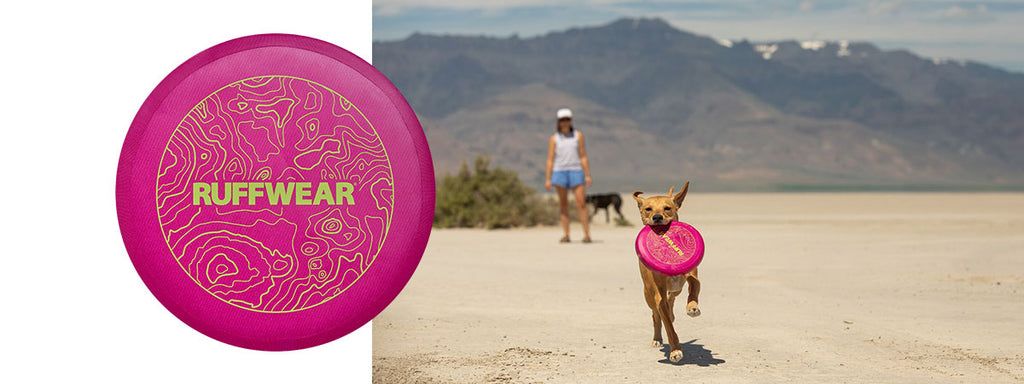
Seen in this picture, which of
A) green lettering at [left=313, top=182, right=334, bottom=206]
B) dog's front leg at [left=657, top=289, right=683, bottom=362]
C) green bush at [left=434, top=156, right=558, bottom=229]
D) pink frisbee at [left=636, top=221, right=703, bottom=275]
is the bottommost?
dog's front leg at [left=657, top=289, right=683, bottom=362]

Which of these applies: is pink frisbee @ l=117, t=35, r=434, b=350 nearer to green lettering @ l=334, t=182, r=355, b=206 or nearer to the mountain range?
green lettering @ l=334, t=182, r=355, b=206

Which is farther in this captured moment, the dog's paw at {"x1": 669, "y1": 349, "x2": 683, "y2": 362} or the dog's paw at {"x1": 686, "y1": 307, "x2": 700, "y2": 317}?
the dog's paw at {"x1": 669, "y1": 349, "x2": 683, "y2": 362}

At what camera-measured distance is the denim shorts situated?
612 inches

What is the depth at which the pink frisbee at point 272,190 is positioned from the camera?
5.80 meters

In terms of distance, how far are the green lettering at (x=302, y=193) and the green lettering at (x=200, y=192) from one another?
0.41 metres

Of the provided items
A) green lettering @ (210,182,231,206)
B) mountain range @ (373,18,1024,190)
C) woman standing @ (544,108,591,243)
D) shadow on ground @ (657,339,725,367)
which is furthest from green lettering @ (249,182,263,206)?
mountain range @ (373,18,1024,190)

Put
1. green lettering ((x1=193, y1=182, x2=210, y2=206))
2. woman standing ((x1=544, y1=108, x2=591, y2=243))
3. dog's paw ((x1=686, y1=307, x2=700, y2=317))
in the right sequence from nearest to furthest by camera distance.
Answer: green lettering ((x1=193, y1=182, x2=210, y2=206)) → dog's paw ((x1=686, y1=307, x2=700, y2=317)) → woman standing ((x1=544, y1=108, x2=591, y2=243))

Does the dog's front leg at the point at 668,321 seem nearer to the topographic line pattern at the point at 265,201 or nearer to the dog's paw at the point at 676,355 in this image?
the dog's paw at the point at 676,355

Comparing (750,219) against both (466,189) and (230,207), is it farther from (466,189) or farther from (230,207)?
(230,207)

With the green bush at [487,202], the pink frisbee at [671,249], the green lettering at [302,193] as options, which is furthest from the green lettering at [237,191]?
the green bush at [487,202]

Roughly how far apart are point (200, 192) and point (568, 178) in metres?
10.1

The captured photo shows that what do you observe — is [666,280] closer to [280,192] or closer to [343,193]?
[343,193]

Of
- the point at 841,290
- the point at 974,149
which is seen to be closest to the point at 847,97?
the point at 974,149

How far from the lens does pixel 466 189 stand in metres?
20.4
